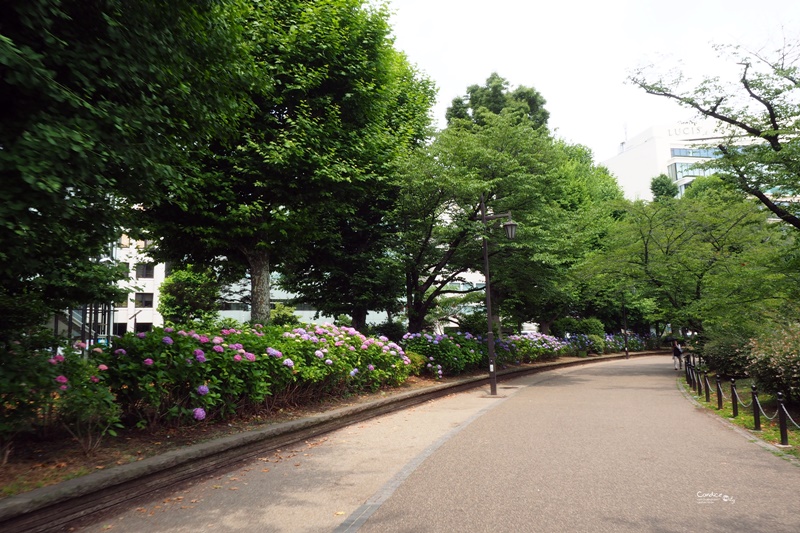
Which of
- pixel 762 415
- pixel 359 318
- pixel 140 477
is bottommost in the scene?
pixel 762 415

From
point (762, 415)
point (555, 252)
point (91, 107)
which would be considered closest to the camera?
point (91, 107)

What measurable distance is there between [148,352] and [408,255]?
11.6 m

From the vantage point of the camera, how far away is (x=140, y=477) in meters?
5.06

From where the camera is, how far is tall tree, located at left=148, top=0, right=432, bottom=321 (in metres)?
10.9

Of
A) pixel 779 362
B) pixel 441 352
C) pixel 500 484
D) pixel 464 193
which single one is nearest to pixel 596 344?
pixel 441 352

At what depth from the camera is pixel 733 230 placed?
21891 mm

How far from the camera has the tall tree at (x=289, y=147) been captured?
35.6ft

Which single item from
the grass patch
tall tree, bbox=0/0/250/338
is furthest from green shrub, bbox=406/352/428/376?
tall tree, bbox=0/0/250/338

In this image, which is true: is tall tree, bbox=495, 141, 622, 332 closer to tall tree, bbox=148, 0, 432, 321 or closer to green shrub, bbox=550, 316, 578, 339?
green shrub, bbox=550, 316, 578, 339

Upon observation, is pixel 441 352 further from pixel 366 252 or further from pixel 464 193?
pixel 464 193

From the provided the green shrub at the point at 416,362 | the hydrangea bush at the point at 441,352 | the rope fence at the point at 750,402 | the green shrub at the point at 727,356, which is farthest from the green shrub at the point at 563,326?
the green shrub at the point at 416,362

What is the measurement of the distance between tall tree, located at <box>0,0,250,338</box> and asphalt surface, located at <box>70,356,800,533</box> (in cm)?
292

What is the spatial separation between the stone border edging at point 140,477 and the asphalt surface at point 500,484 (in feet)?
0.52

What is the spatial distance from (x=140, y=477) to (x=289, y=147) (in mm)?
7096
